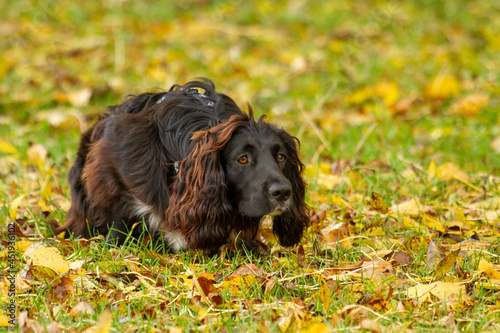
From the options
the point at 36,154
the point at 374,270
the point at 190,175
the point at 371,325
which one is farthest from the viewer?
the point at 36,154

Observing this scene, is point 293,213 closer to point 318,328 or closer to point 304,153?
point 318,328

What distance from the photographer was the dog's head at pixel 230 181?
11.7 feet

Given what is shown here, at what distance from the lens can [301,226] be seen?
3926 millimetres

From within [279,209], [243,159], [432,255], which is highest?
[243,159]

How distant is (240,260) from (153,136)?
34.7 inches

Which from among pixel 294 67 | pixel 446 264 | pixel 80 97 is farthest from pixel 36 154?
pixel 294 67

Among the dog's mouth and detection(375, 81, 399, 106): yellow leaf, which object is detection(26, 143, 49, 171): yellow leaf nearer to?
the dog's mouth

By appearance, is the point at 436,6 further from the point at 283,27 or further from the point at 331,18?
the point at 283,27

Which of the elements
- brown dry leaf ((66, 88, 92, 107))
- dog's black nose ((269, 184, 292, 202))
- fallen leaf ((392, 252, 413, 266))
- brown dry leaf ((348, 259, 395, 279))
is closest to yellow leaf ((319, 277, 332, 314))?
brown dry leaf ((348, 259, 395, 279))

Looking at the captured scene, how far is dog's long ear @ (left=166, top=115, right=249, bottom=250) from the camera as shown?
3645mm

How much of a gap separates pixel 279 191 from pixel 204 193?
427 millimetres

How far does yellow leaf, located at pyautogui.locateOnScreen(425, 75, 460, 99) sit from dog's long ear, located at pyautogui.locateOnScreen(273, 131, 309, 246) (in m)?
4.40

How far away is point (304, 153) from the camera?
6.31 m

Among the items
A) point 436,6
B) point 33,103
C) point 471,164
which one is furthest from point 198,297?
point 436,6
